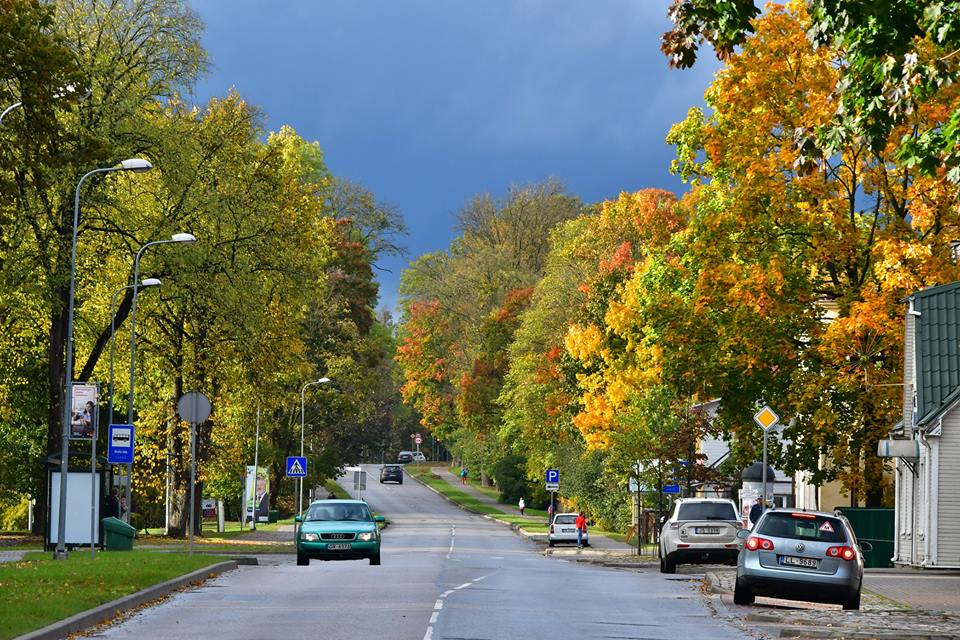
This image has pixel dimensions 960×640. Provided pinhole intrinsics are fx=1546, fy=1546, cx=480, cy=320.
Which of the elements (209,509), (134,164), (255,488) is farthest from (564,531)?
(209,509)

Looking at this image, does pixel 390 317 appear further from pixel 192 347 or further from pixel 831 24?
pixel 831 24

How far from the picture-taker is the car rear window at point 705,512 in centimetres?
3491

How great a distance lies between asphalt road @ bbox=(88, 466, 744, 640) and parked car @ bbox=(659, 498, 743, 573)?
3.33ft

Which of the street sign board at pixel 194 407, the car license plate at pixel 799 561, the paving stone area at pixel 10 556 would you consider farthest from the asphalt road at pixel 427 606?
the paving stone area at pixel 10 556

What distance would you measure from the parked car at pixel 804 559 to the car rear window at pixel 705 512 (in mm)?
12412

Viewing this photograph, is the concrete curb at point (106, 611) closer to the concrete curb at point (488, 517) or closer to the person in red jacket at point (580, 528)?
the person in red jacket at point (580, 528)

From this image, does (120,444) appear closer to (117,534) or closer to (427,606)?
(117,534)

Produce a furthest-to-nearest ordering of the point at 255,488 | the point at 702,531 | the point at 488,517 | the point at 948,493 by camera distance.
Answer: the point at 488,517 → the point at 255,488 → the point at 948,493 → the point at 702,531

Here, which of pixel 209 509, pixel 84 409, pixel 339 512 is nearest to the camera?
pixel 84 409

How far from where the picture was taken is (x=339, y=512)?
35.2 metres

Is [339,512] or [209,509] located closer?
[339,512]

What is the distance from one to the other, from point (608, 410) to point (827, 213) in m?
26.3

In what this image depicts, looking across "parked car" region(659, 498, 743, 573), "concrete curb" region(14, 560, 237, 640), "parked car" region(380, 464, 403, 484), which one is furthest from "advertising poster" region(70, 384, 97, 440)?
"parked car" region(380, 464, 403, 484)

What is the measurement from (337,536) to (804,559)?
14481mm
